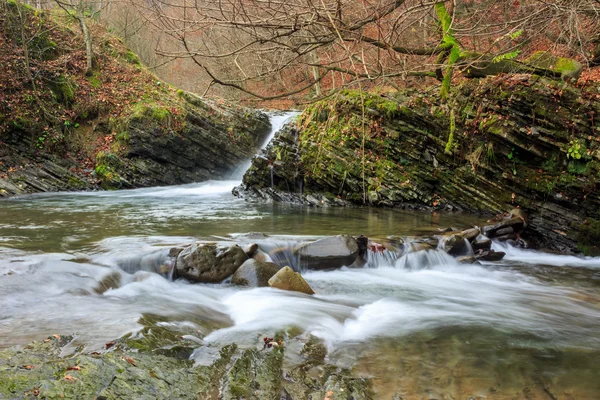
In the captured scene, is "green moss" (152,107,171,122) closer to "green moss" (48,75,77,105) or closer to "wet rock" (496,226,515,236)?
"green moss" (48,75,77,105)

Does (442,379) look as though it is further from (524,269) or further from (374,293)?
(524,269)

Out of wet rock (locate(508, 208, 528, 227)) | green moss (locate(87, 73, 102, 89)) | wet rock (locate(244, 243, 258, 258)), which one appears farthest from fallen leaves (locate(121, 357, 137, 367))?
green moss (locate(87, 73, 102, 89))

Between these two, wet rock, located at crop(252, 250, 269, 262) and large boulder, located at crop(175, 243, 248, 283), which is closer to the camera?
large boulder, located at crop(175, 243, 248, 283)

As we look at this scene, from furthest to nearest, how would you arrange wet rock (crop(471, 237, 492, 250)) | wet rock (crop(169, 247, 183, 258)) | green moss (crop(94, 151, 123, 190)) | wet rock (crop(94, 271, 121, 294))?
1. green moss (crop(94, 151, 123, 190))
2. wet rock (crop(471, 237, 492, 250))
3. wet rock (crop(169, 247, 183, 258))
4. wet rock (crop(94, 271, 121, 294))

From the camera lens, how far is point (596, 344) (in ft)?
12.3

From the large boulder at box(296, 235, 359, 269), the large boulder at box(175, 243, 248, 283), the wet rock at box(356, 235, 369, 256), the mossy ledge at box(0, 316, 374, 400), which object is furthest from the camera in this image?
the wet rock at box(356, 235, 369, 256)

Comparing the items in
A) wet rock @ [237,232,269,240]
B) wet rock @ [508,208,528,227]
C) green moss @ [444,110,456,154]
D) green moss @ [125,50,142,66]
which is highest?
green moss @ [125,50,142,66]

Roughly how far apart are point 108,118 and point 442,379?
14.5 m

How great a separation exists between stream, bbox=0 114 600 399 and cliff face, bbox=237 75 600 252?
1419 mm

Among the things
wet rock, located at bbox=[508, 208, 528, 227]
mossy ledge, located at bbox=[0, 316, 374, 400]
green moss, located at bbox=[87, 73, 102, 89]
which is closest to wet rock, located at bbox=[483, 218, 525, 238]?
wet rock, located at bbox=[508, 208, 528, 227]

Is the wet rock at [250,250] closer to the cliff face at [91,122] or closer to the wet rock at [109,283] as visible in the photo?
the wet rock at [109,283]

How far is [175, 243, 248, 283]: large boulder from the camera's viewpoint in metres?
5.17

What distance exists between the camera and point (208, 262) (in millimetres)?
5258

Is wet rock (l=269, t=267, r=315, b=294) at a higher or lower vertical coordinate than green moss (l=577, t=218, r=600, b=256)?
lower
